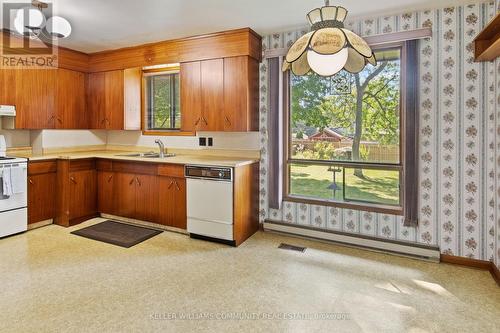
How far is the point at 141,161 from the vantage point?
4129 mm

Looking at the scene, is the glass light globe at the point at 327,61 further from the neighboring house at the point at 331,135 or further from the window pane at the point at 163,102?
the window pane at the point at 163,102

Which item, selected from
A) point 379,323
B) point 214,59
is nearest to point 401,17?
point 214,59

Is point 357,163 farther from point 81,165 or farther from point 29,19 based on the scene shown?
point 81,165

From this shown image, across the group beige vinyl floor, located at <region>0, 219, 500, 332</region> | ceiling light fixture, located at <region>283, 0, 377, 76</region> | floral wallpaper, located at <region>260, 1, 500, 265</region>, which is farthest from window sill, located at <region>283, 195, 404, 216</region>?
ceiling light fixture, located at <region>283, 0, 377, 76</region>

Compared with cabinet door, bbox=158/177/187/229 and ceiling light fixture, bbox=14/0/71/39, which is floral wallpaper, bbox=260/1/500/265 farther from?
ceiling light fixture, bbox=14/0/71/39

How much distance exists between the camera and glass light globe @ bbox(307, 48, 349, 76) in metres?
1.88

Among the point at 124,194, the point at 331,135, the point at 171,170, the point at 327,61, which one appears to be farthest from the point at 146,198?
the point at 327,61

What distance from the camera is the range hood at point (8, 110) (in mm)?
3875

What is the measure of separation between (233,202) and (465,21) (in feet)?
9.46

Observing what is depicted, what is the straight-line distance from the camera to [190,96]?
4121mm

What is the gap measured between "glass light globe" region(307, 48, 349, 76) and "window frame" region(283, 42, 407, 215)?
5.34 feet

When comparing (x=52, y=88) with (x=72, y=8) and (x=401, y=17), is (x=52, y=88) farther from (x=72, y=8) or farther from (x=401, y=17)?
(x=401, y=17)

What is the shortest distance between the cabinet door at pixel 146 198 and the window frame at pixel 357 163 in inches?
66.6

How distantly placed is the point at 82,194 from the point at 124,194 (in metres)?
0.60
